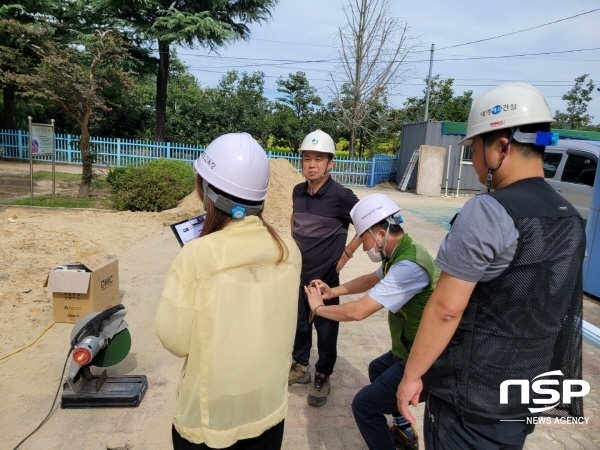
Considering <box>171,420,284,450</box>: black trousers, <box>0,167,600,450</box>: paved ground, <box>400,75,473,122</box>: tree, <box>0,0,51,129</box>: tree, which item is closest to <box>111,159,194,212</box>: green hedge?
<box>0,167,600,450</box>: paved ground

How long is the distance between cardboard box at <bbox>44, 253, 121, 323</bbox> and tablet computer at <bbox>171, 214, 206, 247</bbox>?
2757 mm

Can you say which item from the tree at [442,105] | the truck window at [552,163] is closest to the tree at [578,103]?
the tree at [442,105]

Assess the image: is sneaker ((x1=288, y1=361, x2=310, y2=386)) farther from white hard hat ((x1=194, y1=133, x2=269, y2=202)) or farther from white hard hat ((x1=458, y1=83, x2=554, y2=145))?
white hard hat ((x1=458, y1=83, x2=554, y2=145))

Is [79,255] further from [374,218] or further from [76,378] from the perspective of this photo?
[374,218]

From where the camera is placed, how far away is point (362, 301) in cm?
214

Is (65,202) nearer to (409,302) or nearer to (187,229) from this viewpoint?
(187,229)

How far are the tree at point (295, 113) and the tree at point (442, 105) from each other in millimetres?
6149

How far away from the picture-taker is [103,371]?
333 cm

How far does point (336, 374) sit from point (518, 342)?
2532mm

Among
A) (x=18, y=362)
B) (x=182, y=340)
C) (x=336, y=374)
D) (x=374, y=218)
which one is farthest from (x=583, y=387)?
(x=18, y=362)

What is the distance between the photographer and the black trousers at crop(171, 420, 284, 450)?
5.28 feet

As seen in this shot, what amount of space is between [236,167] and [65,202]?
11.0m

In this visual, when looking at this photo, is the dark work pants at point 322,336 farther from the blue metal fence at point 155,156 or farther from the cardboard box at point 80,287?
the blue metal fence at point 155,156

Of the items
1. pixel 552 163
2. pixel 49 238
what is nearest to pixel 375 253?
pixel 49 238
